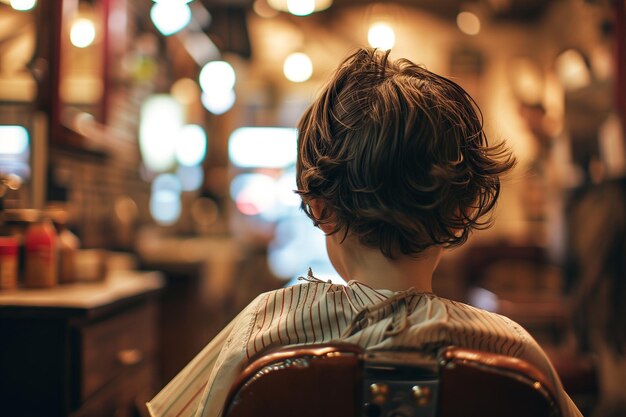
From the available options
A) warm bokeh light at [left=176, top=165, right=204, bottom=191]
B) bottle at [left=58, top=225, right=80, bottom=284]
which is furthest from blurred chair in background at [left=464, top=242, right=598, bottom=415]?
warm bokeh light at [left=176, top=165, right=204, bottom=191]

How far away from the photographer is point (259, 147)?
7.30 meters

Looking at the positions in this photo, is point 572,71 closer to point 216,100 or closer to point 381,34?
point 381,34

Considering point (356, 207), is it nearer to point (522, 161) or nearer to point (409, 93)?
point (409, 93)

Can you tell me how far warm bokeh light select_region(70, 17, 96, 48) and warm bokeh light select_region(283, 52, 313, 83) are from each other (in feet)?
10.3

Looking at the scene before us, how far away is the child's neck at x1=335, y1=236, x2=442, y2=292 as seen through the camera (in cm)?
105

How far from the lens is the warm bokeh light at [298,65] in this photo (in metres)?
5.96

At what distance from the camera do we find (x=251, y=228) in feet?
23.4

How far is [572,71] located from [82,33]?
3.45 meters

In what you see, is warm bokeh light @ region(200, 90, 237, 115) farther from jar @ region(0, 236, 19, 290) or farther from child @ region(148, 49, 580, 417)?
child @ region(148, 49, 580, 417)

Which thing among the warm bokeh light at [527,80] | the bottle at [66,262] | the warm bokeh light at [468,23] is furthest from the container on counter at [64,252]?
the warm bokeh light at [527,80]

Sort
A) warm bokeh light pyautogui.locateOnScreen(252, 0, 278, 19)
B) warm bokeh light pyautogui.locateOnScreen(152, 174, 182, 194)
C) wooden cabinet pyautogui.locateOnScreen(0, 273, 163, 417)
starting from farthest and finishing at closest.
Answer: warm bokeh light pyautogui.locateOnScreen(252, 0, 278, 19), warm bokeh light pyautogui.locateOnScreen(152, 174, 182, 194), wooden cabinet pyautogui.locateOnScreen(0, 273, 163, 417)

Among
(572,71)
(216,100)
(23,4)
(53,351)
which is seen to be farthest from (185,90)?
(53,351)

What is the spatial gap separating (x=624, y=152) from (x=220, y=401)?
2.82 metres

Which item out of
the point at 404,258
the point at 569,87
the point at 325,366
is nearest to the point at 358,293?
the point at 404,258
